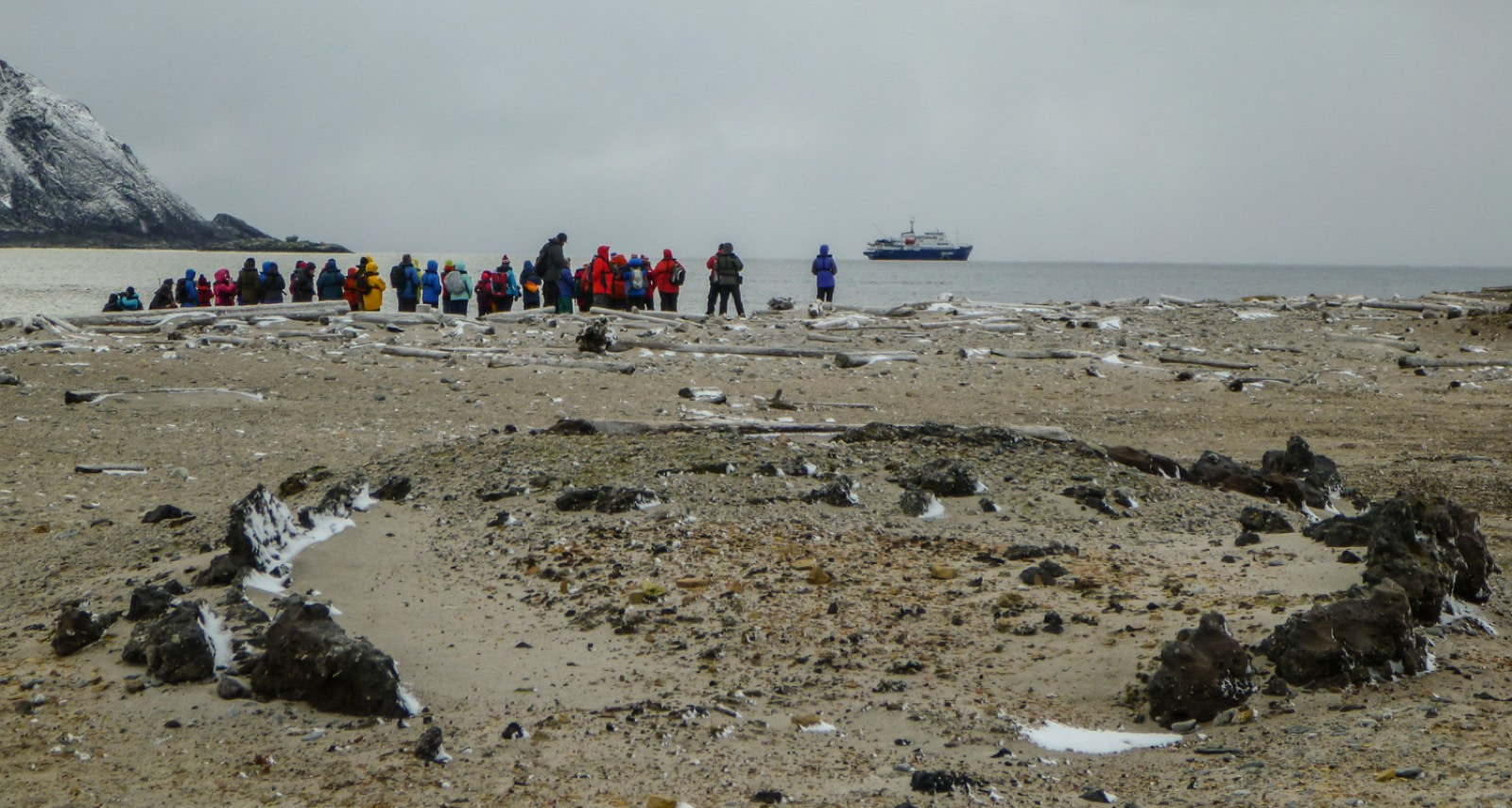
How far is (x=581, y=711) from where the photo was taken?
14.8ft

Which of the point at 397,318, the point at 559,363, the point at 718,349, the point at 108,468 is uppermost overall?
the point at 397,318

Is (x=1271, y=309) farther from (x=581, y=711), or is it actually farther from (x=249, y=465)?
(x=581, y=711)

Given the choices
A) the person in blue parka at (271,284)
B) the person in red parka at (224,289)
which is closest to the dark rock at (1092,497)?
the person in blue parka at (271,284)

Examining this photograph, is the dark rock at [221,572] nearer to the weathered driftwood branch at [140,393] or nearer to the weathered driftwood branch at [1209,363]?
the weathered driftwood branch at [140,393]

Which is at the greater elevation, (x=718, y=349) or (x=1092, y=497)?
(x=718, y=349)

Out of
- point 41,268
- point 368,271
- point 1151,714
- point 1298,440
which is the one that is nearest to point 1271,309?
point 368,271

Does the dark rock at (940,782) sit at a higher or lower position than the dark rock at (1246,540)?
lower

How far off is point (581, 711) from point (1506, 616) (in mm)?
3878

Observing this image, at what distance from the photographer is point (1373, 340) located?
70.0 ft

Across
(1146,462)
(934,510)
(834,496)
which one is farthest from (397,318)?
(934,510)

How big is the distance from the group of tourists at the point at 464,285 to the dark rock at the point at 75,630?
→ 19.5 meters

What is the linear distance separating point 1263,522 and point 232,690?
498cm

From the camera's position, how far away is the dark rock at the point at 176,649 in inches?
188

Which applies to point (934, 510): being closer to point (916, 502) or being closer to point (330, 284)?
point (916, 502)
